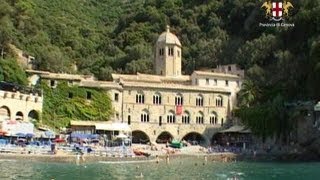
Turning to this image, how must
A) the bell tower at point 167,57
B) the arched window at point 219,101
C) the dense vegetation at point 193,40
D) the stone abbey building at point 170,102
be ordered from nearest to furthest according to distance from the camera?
the dense vegetation at point 193,40 < the stone abbey building at point 170,102 < the arched window at point 219,101 < the bell tower at point 167,57

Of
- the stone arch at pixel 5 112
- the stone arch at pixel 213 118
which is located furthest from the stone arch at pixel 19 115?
the stone arch at pixel 213 118

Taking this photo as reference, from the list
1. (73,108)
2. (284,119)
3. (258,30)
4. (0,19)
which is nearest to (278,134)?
(284,119)

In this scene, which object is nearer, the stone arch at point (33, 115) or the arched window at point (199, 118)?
the stone arch at point (33, 115)

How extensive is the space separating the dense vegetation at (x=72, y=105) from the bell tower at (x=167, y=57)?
13465mm

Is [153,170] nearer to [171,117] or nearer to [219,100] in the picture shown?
[171,117]

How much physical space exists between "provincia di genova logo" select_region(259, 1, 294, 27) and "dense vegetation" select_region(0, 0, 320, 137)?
728mm

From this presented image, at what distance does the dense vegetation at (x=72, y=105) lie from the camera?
209 feet

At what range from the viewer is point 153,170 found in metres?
45.4

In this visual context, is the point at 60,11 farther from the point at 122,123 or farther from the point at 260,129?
the point at 260,129

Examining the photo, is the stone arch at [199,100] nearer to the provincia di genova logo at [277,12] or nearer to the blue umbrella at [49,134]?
the provincia di genova logo at [277,12]

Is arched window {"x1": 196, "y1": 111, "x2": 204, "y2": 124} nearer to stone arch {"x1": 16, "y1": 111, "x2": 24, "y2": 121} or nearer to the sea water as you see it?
the sea water

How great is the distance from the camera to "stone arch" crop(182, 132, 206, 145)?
72.2 m

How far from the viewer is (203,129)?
72.1 meters

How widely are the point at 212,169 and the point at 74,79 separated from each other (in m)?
23.4
